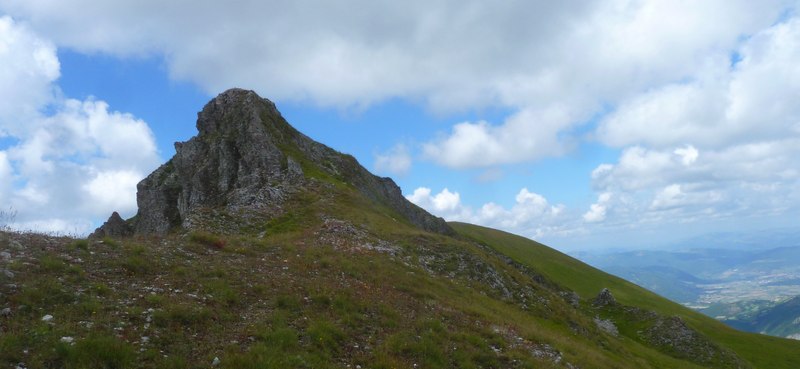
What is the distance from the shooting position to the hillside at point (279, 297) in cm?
1446

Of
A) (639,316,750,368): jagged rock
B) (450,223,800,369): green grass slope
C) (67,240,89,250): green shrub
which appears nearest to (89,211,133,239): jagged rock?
(67,240,89,250): green shrub

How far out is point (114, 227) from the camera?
217ft

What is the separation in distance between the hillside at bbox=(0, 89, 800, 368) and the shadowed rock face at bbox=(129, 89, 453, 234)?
32 cm

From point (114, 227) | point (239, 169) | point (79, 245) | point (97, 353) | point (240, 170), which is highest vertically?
point (239, 169)

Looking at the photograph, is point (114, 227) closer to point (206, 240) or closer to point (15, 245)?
point (206, 240)

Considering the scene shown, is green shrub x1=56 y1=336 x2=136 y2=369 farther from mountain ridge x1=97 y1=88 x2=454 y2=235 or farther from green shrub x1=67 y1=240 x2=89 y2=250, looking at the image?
mountain ridge x1=97 y1=88 x2=454 y2=235

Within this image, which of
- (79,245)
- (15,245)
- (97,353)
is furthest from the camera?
(79,245)

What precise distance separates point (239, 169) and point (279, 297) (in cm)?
4167

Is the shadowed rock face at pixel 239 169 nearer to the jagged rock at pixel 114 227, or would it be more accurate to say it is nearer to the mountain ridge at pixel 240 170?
the mountain ridge at pixel 240 170

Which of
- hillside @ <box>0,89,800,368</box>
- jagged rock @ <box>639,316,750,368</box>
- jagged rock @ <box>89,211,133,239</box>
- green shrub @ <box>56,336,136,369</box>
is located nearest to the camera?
green shrub @ <box>56,336,136,369</box>

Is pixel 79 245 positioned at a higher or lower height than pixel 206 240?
lower

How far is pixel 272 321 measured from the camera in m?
17.6

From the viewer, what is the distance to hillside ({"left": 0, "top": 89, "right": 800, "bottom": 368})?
14.5 metres

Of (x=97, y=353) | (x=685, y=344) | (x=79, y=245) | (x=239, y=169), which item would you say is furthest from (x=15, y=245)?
(x=685, y=344)
